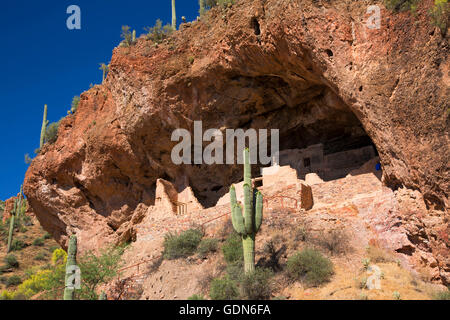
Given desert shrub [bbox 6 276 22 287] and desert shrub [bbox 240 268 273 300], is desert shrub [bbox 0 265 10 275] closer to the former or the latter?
desert shrub [bbox 6 276 22 287]

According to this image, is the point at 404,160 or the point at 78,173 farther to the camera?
the point at 78,173

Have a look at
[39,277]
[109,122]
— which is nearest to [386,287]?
[109,122]

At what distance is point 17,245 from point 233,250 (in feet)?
89.4

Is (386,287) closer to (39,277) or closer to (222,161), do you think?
(222,161)

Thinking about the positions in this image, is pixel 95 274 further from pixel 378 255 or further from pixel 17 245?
pixel 17 245

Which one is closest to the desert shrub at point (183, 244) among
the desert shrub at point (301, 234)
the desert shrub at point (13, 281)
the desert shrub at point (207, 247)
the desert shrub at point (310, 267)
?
the desert shrub at point (207, 247)

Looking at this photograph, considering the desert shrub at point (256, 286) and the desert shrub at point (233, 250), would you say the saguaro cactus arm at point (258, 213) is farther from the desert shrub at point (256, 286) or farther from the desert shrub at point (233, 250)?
the desert shrub at point (233, 250)

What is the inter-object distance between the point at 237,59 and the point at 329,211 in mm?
7138

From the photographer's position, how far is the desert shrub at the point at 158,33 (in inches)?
795

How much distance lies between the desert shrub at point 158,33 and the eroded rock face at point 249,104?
16.7 inches

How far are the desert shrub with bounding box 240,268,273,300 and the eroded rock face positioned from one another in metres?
5.03

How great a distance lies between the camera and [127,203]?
77.3 ft

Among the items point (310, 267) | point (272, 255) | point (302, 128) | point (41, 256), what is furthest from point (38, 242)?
point (310, 267)

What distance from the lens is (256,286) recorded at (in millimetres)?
11945
